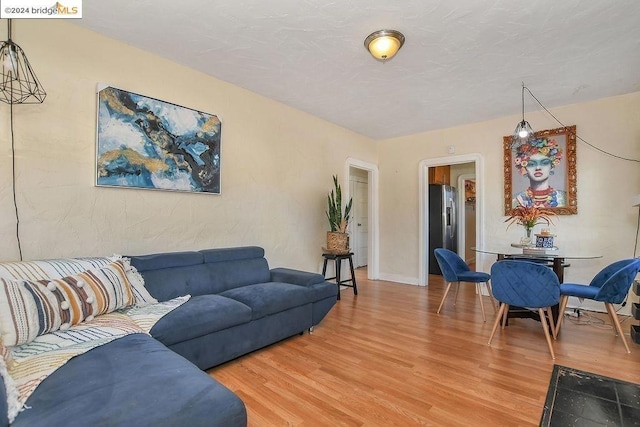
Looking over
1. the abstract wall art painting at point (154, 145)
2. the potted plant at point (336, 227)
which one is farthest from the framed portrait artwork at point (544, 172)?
the abstract wall art painting at point (154, 145)

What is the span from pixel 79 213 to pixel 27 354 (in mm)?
1162

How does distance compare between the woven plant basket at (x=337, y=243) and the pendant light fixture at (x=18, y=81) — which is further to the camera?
the woven plant basket at (x=337, y=243)

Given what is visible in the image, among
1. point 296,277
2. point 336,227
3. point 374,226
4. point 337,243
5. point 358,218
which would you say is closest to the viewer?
point 296,277

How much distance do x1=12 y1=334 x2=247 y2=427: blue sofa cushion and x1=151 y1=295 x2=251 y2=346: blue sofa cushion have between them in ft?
1.47

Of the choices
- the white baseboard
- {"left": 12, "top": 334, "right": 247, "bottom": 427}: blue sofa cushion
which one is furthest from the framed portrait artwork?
{"left": 12, "top": 334, "right": 247, "bottom": 427}: blue sofa cushion

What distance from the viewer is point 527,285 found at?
2580 mm

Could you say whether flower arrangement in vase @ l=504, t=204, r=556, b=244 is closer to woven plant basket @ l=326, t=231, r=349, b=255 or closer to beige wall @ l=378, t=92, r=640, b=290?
beige wall @ l=378, t=92, r=640, b=290

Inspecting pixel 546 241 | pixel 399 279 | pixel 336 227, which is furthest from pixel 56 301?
pixel 399 279

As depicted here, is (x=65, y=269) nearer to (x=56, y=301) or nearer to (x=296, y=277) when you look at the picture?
(x=56, y=301)

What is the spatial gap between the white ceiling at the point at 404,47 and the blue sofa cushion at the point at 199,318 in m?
2.07

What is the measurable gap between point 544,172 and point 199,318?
439 centimetres

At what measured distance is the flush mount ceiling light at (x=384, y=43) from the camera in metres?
2.30

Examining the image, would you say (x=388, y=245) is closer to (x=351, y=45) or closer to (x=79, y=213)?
(x=351, y=45)

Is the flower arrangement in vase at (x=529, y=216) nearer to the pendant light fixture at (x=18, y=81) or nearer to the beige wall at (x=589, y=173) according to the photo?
the beige wall at (x=589, y=173)
